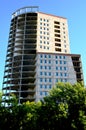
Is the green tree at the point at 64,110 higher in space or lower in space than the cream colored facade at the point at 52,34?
lower

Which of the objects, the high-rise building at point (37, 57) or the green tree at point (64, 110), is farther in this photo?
the high-rise building at point (37, 57)

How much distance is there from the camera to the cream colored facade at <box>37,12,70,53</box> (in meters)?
128

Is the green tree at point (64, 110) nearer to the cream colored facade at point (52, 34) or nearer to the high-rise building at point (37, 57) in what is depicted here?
the high-rise building at point (37, 57)

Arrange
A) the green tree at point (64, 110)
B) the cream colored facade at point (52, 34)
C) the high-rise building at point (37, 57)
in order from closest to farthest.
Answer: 1. the green tree at point (64, 110)
2. the high-rise building at point (37, 57)
3. the cream colored facade at point (52, 34)

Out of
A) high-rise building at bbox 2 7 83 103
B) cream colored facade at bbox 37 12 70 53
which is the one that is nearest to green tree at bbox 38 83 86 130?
high-rise building at bbox 2 7 83 103

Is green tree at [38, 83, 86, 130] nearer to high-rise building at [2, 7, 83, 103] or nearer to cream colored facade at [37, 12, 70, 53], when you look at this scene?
high-rise building at [2, 7, 83, 103]

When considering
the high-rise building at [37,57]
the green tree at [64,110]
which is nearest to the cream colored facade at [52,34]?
the high-rise building at [37,57]

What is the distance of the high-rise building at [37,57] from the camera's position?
11600 centimetres

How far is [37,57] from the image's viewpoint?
122 metres

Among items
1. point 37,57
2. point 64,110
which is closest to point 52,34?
point 37,57

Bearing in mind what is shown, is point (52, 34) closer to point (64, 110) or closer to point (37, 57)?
point (37, 57)

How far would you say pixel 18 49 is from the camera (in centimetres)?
12794

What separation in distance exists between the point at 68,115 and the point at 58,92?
5053mm

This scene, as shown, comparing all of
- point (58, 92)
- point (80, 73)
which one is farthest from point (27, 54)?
point (58, 92)
